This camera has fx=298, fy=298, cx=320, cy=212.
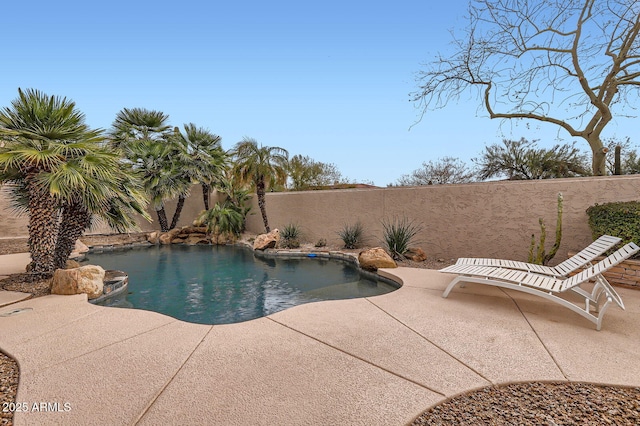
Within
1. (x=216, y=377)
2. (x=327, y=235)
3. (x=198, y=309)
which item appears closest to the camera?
(x=216, y=377)

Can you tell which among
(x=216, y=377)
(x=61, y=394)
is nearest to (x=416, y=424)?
(x=216, y=377)

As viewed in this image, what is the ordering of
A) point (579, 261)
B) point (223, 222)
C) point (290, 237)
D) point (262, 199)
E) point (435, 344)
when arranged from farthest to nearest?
point (223, 222) → point (262, 199) → point (290, 237) → point (579, 261) → point (435, 344)

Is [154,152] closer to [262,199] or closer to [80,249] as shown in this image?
[80,249]

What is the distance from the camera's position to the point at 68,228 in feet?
18.3

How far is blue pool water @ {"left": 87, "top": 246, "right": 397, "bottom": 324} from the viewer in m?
4.62

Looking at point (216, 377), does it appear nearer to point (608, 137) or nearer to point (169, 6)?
point (169, 6)

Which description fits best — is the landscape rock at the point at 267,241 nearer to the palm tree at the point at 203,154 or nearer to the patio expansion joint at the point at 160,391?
the palm tree at the point at 203,154

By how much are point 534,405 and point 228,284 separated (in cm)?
529

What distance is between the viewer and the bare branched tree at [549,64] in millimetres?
8305

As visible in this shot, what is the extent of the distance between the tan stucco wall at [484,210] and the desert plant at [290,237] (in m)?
1.37

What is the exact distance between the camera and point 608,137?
11461 millimetres

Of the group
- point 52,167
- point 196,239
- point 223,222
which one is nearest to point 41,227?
point 52,167

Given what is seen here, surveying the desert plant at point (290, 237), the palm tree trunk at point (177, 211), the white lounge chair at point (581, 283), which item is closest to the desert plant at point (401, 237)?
the white lounge chair at point (581, 283)

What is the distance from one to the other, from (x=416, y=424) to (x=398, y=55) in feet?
33.3
